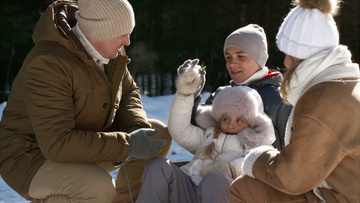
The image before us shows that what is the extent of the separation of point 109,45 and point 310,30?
1.32 meters

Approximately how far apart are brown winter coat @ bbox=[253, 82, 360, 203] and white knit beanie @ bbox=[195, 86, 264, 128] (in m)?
0.90

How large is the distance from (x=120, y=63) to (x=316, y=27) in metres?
1.40

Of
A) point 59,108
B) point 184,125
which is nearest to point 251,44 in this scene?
point 184,125

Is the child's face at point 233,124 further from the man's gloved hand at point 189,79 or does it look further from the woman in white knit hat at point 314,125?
the woman in white knit hat at point 314,125

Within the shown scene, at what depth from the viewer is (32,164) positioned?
11.8ft

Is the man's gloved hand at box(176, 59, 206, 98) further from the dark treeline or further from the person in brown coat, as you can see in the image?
the dark treeline

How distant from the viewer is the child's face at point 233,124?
374 centimetres

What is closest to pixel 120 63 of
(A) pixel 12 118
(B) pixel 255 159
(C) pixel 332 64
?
(A) pixel 12 118

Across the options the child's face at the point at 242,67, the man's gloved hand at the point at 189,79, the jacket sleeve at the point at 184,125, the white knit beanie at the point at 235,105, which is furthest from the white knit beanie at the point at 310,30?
the child's face at the point at 242,67

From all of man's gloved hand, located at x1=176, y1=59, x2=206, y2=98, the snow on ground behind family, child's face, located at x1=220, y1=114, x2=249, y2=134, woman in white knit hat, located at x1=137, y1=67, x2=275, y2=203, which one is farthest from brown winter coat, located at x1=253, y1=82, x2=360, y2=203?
the snow on ground behind family

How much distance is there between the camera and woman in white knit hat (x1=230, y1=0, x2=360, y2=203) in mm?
2691

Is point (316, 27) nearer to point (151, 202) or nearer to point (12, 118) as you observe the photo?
point (151, 202)

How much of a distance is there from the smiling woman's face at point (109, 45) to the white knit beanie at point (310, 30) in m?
1.14

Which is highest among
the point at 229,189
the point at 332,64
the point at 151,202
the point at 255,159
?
the point at 332,64
